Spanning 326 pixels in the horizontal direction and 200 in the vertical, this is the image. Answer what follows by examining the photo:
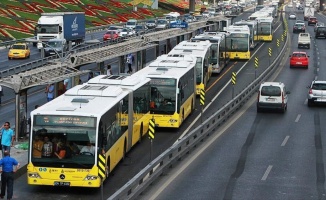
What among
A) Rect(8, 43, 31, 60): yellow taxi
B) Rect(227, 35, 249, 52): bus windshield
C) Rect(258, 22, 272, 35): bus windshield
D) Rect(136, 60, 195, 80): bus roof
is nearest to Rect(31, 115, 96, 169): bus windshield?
Rect(136, 60, 195, 80): bus roof

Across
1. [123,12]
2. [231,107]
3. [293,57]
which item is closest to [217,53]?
[293,57]

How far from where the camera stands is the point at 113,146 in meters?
27.7

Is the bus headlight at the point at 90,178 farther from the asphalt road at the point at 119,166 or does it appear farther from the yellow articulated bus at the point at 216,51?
the yellow articulated bus at the point at 216,51

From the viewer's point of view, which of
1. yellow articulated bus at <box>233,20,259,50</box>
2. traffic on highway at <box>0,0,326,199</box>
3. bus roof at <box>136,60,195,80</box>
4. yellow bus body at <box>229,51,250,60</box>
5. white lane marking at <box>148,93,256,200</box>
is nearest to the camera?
traffic on highway at <box>0,0,326,199</box>

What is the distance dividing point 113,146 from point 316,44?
78.7 m

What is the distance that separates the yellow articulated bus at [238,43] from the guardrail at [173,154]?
84.4 ft

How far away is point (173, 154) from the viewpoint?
29750 millimetres

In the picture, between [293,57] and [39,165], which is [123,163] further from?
[293,57]

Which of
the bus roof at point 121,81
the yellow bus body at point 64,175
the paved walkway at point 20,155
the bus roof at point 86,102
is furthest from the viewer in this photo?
the bus roof at point 121,81

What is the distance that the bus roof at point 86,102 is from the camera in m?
25.4

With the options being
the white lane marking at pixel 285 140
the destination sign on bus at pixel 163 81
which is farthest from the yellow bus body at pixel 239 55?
the white lane marking at pixel 285 140

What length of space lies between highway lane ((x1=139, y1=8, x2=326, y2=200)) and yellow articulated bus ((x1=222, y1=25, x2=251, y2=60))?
2930cm

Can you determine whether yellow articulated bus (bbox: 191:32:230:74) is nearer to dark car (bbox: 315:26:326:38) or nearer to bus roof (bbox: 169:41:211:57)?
bus roof (bbox: 169:41:211:57)

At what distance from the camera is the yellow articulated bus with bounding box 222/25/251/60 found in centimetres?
7446
